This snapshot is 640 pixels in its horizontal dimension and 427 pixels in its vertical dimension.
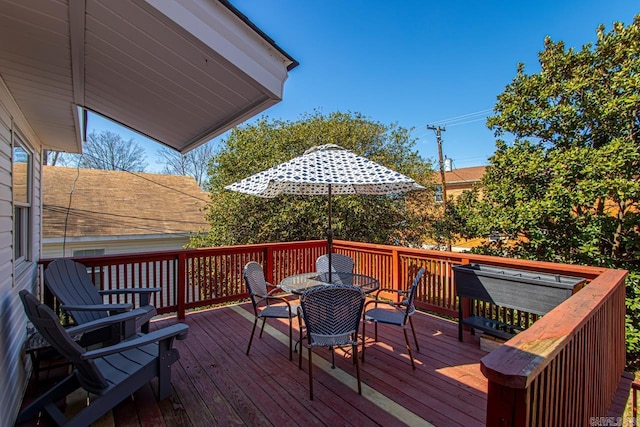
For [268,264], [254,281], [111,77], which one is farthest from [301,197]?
[111,77]

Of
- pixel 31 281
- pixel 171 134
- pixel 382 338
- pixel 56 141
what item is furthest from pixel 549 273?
pixel 56 141

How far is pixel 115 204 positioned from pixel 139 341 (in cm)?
1017

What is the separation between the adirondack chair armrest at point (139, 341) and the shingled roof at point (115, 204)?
833 centimetres

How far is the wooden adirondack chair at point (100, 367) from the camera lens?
2051mm

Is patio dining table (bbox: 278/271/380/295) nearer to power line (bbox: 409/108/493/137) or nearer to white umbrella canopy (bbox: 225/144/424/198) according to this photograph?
white umbrella canopy (bbox: 225/144/424/198)

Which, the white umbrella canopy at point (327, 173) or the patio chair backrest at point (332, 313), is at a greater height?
the white umbrella canopy at point (327, 173)

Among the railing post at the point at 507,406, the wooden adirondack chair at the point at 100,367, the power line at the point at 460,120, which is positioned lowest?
the wooden adirondack chair at the point at 100,367

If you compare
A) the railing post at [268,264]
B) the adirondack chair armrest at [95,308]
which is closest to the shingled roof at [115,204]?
the railing post at [268,264]

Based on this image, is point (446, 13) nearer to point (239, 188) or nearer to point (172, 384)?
point (239, 188)

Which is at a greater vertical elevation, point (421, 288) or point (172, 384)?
point (421, 288)

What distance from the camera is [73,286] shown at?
10.6 ft

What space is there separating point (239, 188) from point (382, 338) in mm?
2537

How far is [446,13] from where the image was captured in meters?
8.42

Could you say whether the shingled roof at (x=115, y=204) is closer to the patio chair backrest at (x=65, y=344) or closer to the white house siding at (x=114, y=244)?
the white house siding at (x=114, y=244)
